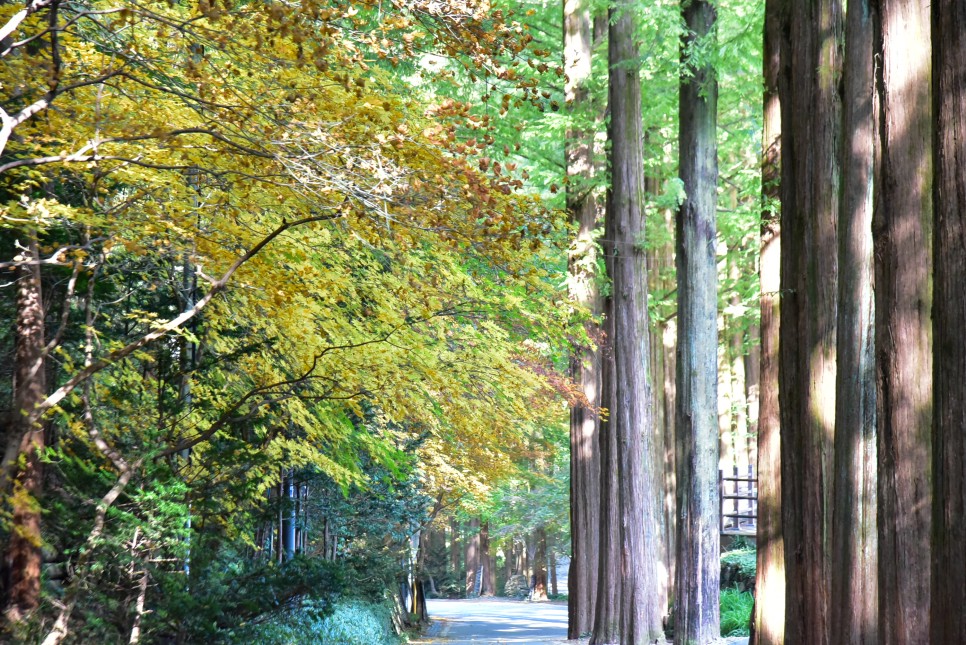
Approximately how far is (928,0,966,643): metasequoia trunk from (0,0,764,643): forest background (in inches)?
114

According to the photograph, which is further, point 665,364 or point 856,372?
point 665,364

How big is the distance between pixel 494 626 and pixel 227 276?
78.5 ft

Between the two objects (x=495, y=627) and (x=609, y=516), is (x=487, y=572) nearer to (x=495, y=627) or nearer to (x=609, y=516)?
(x=495, y=627)

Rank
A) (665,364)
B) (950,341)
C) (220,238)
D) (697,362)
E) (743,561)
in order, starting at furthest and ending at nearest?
(743,561), (665,364), (697,362), (220,238), (950,341)

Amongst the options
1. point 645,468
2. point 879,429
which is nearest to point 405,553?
point 645,468

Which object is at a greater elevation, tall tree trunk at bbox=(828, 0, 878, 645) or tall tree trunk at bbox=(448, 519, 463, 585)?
tall tree trunk at bbox=(828, 0, 878, 645)

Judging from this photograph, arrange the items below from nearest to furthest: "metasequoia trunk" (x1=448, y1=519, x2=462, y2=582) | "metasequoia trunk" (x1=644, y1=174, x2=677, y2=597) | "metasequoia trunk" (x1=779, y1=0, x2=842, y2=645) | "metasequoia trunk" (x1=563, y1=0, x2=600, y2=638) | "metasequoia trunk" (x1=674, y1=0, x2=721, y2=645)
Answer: "metasequoia trunk" (x1=779, y1=0, x2=842, y2=645), "metasequoia trunk" (x1=674, y1=0, x2=721, y2=645), "metasequoia trunk" (x1=563, y1=0, x2=600, y2=638), "metasequoia trunk" (x1=644, y1=174, x2=677, y2=597), "metasequoia trunk" (x1=448, y1=519, x2=462, y2=582)

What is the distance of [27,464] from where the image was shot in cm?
792

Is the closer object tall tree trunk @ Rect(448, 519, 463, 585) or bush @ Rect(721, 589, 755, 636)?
bush @ Rect(721, 589, 755, 636)

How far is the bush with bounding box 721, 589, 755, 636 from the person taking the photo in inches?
733

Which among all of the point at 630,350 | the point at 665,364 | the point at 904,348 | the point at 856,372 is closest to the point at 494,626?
the point at 665,364

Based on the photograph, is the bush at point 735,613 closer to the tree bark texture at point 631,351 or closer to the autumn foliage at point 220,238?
the tree bark texture at point 631,351

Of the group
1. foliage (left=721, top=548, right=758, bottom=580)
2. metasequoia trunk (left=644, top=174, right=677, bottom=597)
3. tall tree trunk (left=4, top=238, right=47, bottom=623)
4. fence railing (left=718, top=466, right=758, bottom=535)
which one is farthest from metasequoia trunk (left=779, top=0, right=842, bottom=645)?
fence railing (left=718, top=466, right=758, bottom=535)

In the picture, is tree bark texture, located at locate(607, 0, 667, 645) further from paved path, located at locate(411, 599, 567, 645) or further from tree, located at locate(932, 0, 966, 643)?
tree, located at locate(932, 0, 966, 643)
